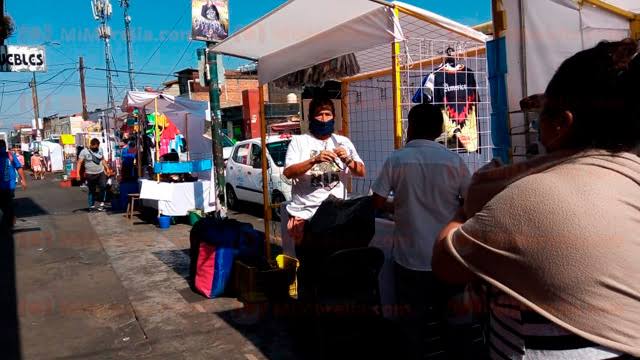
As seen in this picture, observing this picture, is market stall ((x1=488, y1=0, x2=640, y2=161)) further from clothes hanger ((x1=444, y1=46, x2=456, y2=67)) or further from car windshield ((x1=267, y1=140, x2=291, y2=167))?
car windshield ((x1=267, y1=140, x2=291, y2=167))

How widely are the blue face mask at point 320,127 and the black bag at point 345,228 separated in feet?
2.16

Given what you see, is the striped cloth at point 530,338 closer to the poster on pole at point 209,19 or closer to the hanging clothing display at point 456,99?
the hanging clothing display at point 456,99

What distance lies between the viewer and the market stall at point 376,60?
3406 mm

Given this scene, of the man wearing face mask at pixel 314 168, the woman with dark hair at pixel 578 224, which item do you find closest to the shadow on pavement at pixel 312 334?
the man wearing face mask at pixel 314 168

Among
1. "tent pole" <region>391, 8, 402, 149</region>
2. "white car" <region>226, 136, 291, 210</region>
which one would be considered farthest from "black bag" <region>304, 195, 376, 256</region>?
"white car" <region>226, 136, 291, 210</region>

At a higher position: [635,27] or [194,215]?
[635,27]

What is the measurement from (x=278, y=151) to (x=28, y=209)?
28.0 ft

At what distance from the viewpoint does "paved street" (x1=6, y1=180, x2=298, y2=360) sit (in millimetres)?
4020

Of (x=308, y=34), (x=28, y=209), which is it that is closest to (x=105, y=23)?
(x=28, y=209)

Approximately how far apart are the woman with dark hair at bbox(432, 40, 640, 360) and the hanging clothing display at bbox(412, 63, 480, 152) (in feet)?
9.34

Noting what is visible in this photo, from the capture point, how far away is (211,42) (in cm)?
649

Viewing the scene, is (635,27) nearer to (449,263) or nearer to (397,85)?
(397,85)

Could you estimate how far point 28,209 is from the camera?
1371cm

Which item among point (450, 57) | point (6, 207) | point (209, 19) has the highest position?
point (209, 19)
